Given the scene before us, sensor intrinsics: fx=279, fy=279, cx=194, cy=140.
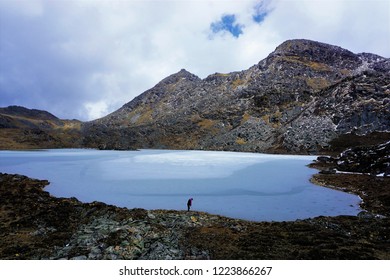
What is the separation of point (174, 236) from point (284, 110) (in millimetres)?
116266

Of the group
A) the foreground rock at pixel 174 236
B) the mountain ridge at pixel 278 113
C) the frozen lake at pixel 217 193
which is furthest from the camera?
the mountain ridge at pixel 278 113

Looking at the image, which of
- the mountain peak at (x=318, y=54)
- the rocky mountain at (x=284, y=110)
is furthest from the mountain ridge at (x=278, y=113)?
the mountain peak at (x=318, y=54)

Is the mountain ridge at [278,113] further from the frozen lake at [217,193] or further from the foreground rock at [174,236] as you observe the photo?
the foreground rock at [174,236]

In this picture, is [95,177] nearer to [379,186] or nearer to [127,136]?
[379,186]

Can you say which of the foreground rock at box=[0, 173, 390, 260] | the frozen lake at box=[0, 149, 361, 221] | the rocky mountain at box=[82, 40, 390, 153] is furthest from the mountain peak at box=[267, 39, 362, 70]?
the foreground rock at box=[0, 173, 390, 260]

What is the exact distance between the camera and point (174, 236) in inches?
597

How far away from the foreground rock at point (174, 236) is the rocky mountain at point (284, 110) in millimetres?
71410

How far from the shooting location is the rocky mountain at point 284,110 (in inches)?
3418

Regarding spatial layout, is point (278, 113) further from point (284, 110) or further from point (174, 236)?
point (174, 236)

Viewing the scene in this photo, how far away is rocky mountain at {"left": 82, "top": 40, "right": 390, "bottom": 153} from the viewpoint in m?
86.8

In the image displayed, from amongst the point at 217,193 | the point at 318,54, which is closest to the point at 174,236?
the point at 217,193
